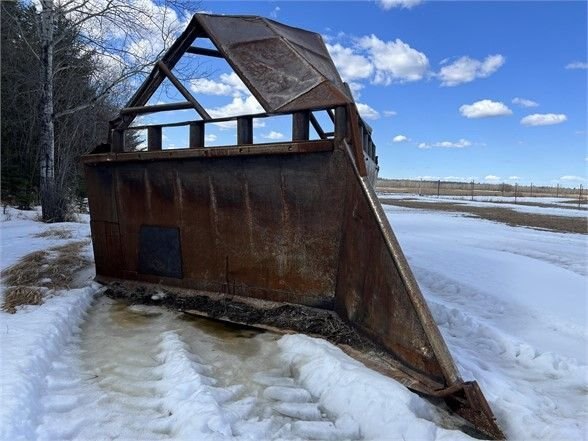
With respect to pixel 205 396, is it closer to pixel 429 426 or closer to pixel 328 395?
pixel 328 395

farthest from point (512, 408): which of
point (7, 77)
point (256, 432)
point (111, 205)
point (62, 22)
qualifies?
point (7, 77)

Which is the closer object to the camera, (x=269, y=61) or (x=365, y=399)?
(x=365, y=399)

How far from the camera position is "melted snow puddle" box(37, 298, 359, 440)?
209 cm

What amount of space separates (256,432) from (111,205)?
3.19m

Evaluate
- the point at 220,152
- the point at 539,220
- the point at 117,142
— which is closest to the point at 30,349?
the point at 220,152

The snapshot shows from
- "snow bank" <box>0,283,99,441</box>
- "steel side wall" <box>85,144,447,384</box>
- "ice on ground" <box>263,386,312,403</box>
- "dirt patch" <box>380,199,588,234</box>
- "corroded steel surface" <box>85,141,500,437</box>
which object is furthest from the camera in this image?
"dirt patch" <box>380,199,588,234</box>

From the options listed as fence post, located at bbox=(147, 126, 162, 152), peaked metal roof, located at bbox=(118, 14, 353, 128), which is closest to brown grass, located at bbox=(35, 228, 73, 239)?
peaked metal roof, located at bbox=(118, 14, 353, 128)

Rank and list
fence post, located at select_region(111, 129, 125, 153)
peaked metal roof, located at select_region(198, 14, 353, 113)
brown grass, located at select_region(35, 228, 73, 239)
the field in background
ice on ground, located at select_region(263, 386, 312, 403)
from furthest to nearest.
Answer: the field in background
brown grass, located at select_region(35, 228, 73, 239)
fence post, located at select_region(111, 129, 125, 153)
peaked metal roof, located at select_region(198, 14, 353, 113)
ice on ground, located at select_region(263, 386, 312, 403)

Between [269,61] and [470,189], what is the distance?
66294mm

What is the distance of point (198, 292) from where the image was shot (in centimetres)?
401

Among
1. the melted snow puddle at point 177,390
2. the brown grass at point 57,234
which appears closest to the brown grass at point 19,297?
the melted snow puddle at point 177,390

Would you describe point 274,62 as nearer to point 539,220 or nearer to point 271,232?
point 271,232

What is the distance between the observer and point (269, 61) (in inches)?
145

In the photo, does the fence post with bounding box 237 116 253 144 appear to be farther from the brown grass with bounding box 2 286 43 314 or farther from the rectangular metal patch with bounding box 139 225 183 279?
the brown grass with bounding box 2 286 43 314
